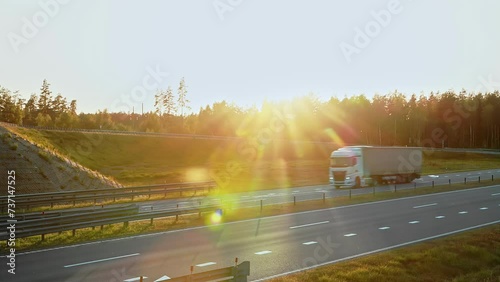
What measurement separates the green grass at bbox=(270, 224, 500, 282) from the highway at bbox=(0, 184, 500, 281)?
40.7 inches

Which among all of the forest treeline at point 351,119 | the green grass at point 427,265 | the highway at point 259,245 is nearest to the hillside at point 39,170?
the highway at point 259,245

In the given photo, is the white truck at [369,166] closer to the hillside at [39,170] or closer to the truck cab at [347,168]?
the truck cab at [347,168]

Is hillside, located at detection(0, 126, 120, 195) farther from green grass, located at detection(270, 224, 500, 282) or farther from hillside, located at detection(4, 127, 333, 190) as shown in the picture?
hillside, located at detection(4, 127, 333, 190)

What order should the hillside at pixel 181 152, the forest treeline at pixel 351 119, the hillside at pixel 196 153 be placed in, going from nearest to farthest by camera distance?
the hillside at pixel 181 152 < the hillside at pixel 196 153 < the forest treeline at pixel 351 119

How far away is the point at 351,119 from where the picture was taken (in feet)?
454

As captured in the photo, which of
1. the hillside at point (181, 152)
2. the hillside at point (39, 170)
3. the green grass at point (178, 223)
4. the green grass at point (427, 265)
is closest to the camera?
the green grass at point (427, 265)

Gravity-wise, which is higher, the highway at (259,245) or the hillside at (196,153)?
the hillside at (196,153)

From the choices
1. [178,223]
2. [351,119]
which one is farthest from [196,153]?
[178,223]

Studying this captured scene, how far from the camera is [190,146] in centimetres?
10512

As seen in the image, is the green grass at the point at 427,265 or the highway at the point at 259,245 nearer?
the green grass at the point at 427,265

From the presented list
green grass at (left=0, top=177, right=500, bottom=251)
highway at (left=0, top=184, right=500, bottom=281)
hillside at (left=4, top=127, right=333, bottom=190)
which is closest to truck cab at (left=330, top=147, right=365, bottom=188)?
green grass at (left=0, top=177, right=500, bottom=251)

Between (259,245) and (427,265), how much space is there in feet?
18.8

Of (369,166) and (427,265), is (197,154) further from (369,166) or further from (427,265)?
(427,265)

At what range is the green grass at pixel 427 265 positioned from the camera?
1227cm
